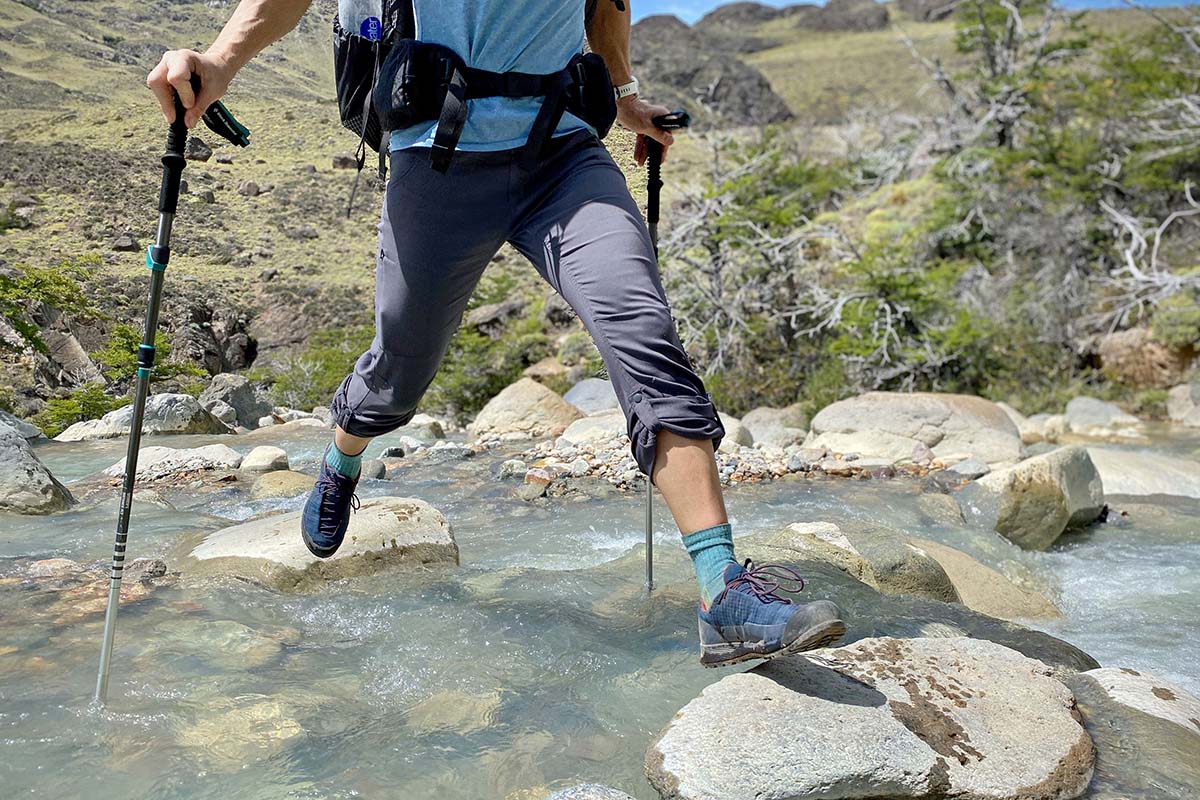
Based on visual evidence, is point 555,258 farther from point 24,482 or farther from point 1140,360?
point 1140,360

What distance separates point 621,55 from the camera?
2.98m

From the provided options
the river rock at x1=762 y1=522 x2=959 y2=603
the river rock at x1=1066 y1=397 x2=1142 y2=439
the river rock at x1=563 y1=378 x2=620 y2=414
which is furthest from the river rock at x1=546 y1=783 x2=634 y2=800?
the river rock at x1=1066 y1=397 x2=1142 y2=439

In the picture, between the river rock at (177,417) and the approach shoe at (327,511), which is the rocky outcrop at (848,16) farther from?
the approach shoe at (327,511)

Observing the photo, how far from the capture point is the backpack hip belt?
2.17 meters

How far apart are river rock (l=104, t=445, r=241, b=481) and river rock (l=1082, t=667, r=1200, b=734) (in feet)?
19.1

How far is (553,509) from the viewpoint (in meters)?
6.18

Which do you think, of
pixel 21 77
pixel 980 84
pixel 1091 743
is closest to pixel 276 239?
pixel 21 77

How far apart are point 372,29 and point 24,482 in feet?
12.5

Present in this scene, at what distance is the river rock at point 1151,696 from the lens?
94.5 inches

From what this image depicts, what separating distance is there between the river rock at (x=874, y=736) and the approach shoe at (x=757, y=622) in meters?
0.17

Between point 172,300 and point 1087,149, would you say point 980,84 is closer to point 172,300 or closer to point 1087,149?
point 1087,149

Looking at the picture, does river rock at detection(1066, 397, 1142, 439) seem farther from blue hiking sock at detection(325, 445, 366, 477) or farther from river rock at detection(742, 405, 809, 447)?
blue hiking sock at detection(325, 445, 366, 477)

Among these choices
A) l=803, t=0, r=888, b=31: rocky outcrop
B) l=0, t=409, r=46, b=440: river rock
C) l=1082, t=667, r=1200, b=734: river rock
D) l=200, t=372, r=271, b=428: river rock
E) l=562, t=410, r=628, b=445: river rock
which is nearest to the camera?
l=1082, t=667, r=1200, b=734: river rock

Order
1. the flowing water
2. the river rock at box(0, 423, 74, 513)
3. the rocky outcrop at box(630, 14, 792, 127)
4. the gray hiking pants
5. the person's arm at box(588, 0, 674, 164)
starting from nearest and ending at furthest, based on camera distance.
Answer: the flowing water, the gray hiking pants, the person's arm at box(588, 0, 674, 164), the river rock at box(0, 423, 74, 513), the rocky outcrop at box(630, 14, 792, 127)
